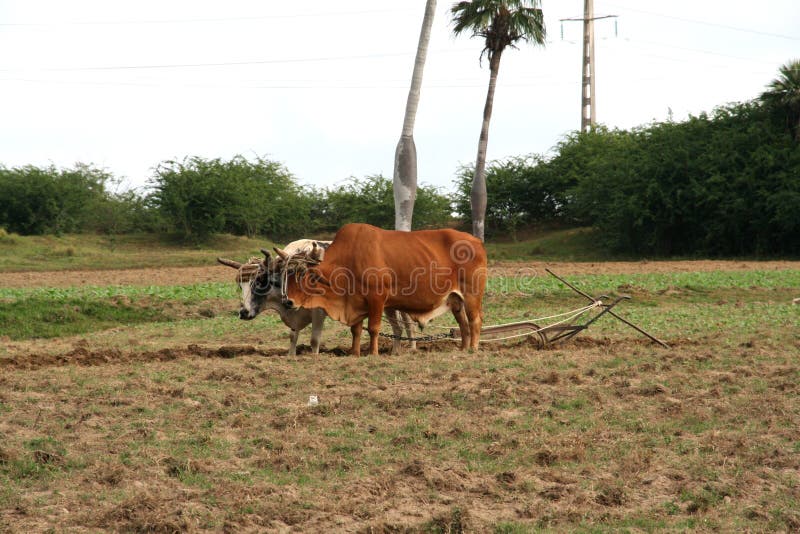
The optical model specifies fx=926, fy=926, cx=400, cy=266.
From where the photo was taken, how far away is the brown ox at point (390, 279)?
11500 millimetres

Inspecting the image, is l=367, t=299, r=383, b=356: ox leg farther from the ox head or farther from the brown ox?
the ox head

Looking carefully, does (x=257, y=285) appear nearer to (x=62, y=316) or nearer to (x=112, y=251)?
(x=62, y=316)

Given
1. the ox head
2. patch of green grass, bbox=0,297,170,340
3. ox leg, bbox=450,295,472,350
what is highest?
the ox head

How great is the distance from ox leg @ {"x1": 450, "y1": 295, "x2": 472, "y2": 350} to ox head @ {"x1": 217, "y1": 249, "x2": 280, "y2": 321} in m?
2.39

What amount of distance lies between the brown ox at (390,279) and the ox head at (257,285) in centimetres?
28

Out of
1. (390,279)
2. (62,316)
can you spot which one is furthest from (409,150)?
(390,279)

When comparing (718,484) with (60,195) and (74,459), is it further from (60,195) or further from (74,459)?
(60,195)

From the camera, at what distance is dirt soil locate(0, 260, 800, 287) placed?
25359mm

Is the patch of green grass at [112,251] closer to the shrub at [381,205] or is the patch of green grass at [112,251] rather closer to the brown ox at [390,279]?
the shrub at [381,205]

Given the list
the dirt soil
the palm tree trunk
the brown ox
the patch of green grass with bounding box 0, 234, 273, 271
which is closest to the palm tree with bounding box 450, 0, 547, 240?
the palm tree trunk

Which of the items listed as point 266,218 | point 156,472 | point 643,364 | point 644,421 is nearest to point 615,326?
point 643,364

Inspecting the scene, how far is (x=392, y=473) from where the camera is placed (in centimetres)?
659

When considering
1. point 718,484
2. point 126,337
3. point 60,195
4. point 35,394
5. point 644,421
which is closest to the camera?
point 718,484

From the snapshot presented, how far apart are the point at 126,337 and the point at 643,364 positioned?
8.32 m
